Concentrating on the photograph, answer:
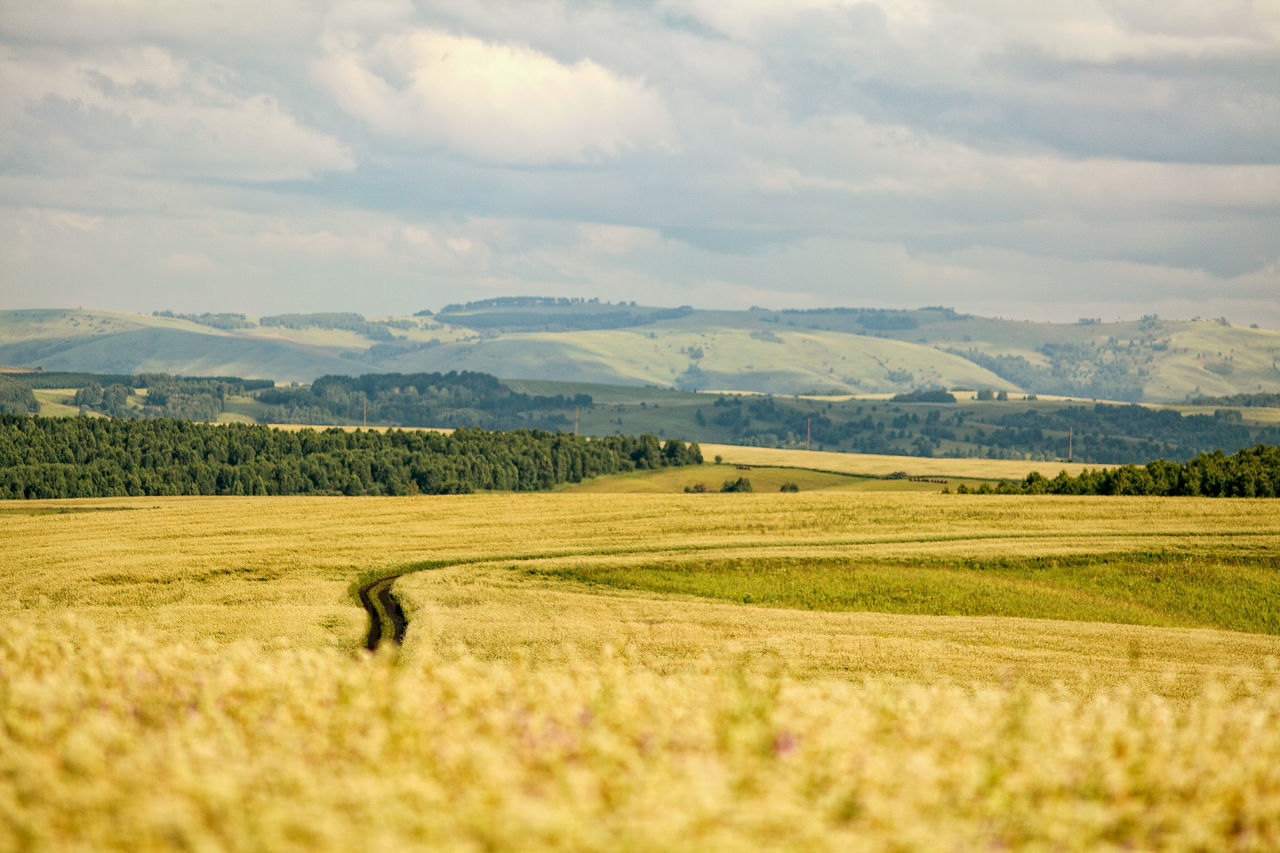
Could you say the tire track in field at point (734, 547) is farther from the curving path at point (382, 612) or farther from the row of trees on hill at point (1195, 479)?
the row of trees on hill at point (1195, 479)

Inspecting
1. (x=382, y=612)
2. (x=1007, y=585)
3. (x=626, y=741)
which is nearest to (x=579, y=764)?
(x=626, y=741)

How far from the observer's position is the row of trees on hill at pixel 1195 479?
108 meters

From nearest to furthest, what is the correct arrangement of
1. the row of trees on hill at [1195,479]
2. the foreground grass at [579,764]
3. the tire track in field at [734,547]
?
1. the foreground grass at [579,764]
2. the tire track in field at [734,547]
3. the row of trees on hill at [1195,479]

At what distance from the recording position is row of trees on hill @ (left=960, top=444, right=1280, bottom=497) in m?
108

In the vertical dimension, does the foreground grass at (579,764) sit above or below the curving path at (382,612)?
above

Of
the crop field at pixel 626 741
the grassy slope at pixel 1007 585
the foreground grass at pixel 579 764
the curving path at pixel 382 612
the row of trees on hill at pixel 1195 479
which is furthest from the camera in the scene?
the row of trees on hill at pixel 1195 479

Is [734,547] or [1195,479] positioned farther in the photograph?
[1195,479]

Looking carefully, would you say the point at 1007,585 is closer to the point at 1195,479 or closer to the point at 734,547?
the point at 734,547

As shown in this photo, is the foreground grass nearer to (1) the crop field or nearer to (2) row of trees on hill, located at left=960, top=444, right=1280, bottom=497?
(1) the crop field

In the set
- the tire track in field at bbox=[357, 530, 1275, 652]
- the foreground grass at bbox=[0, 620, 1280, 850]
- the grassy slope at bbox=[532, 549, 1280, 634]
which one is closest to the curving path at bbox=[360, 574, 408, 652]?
the tire track in field at bbox=[357, 530, 1275, 652]

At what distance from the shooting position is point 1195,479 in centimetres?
10981

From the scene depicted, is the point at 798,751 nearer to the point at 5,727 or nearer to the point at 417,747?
the point at 417,747

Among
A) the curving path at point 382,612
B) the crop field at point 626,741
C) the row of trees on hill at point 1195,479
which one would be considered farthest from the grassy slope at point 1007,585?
the row of trees on hill at point 1195,479

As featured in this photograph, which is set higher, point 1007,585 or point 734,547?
point 734,547
